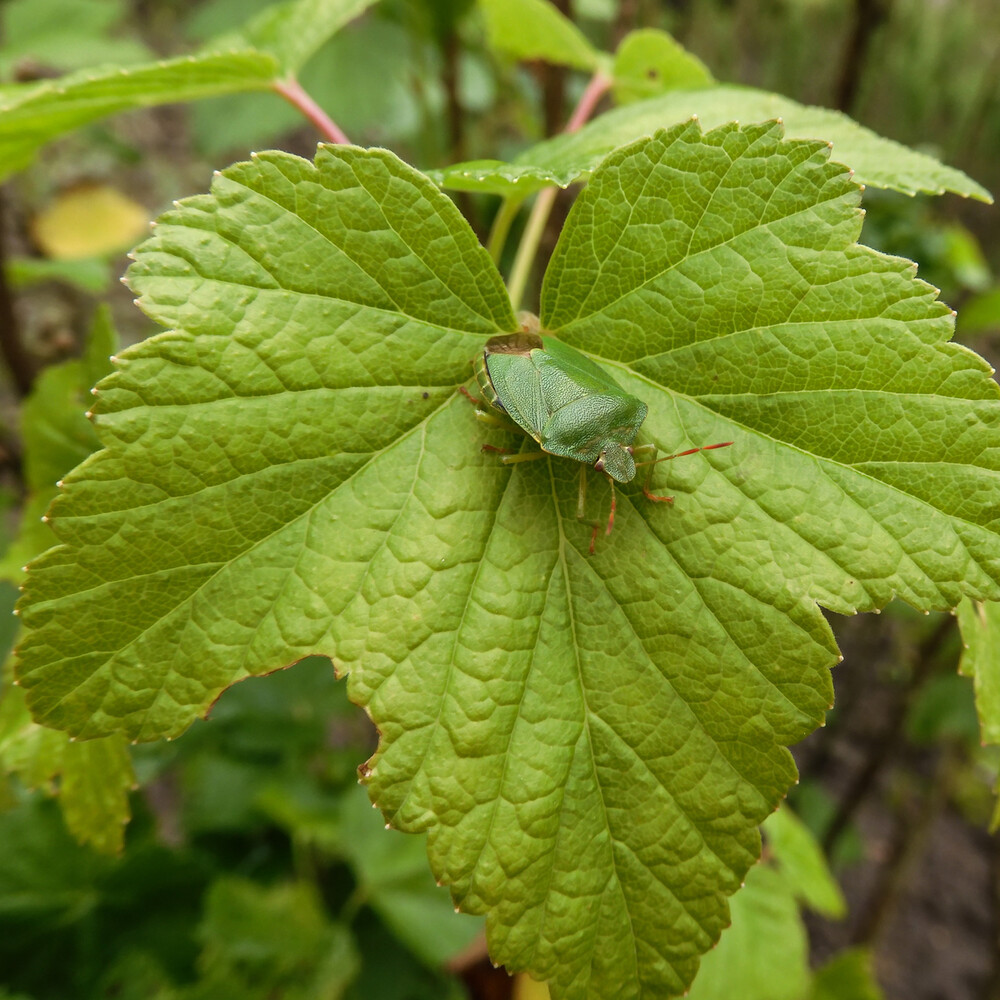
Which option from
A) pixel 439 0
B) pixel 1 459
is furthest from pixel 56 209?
pixel 439 0

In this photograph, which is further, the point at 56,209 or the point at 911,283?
the point at 56,209

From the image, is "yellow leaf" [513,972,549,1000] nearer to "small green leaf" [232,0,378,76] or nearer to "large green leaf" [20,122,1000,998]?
"large green leaf" [20,122,1000,998]

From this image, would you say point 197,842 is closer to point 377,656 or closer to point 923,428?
point 377,656

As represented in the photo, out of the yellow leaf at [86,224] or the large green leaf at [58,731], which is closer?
the large green leaf at [58,731]

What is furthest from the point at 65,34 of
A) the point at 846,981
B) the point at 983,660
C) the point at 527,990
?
the point at 846,981

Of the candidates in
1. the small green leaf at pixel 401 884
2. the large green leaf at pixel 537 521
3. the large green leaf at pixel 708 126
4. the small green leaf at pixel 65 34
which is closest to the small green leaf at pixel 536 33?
the large green leaf at pixel 708 126

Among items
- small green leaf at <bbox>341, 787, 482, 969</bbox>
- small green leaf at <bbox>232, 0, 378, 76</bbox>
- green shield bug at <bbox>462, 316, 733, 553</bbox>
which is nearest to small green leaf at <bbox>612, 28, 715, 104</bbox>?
small green leaf at <bbox>232, 0, 378, 76</bbox>

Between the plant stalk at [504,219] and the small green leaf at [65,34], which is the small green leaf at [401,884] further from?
the small green leaf at [65,34]
